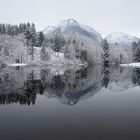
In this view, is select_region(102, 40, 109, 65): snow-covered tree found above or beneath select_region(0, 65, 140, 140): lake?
above

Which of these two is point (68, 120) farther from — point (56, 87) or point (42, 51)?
point (42, 51)

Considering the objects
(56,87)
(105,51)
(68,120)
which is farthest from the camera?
(105,51)

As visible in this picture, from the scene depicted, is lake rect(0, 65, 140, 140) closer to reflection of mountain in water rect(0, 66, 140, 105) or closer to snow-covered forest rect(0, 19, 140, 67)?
reflection of mountain in water rect(0, 66, 140, 105)

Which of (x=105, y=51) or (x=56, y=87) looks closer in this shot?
(x=56, y=87)

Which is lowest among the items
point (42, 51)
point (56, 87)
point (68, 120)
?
point (68, 120)

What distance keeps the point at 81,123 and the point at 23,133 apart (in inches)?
147

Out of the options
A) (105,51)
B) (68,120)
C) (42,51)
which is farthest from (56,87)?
(105,51)

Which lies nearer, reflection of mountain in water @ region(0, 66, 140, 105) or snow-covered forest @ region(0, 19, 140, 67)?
reflection of mountain in water @ region(0, 66, 140, 105)

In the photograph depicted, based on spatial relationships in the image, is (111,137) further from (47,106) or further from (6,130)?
(47,106)

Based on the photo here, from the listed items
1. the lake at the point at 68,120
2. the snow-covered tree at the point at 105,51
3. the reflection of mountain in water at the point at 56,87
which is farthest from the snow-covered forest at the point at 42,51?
the lake at the point at 68,120

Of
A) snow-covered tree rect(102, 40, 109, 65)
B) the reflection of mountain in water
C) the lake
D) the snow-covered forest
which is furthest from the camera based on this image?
snow-covered tree rect(102, 40, 109, 65)

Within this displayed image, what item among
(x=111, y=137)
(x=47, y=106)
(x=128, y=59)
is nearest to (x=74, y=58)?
(x=128, y=59)

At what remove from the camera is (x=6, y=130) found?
12.3 metres

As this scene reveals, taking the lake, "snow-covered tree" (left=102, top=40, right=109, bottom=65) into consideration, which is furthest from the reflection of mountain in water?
"snow-covered tree" (left=102, top=40, right=109, bottom=65)
